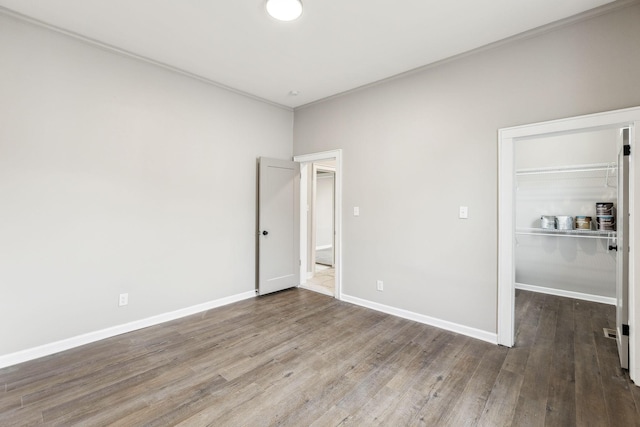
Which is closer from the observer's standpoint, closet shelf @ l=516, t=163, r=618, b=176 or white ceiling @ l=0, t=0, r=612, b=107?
white ceiling @ l=0, t=0, r=612, b=107

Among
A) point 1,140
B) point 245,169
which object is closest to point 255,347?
point 245,169

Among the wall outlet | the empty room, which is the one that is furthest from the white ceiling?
the wall outlet

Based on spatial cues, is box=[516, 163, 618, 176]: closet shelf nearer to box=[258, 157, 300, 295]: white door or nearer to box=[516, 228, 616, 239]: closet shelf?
box=[516, 228, 616, 239]: closet shelf

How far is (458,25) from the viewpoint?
2.49m

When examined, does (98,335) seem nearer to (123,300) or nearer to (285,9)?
(123,300)

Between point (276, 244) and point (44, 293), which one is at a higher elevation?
point (276, 244)

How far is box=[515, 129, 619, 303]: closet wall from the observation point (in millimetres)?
3984

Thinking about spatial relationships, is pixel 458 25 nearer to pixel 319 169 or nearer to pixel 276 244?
pixel 276 244

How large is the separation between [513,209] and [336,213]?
2106 millimetres

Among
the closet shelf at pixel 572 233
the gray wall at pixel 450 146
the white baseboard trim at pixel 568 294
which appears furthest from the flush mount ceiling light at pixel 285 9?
the white baseboard trim at pixel 568 294

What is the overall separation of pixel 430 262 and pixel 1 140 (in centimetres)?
410

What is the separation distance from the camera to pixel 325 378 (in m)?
2.25

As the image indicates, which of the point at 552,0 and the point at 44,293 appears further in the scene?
the point at 44,293

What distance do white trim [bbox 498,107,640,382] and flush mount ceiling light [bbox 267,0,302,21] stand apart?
83.7 inches
